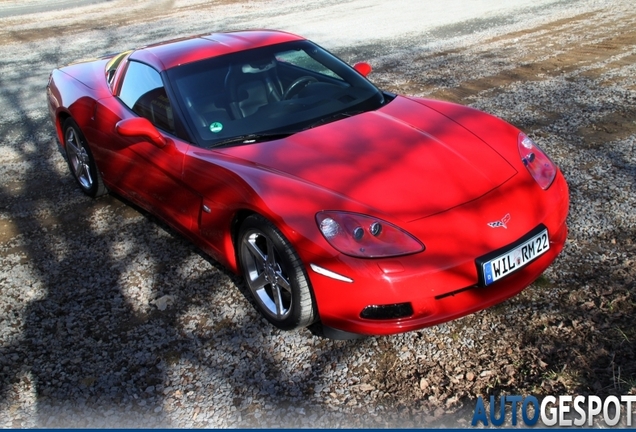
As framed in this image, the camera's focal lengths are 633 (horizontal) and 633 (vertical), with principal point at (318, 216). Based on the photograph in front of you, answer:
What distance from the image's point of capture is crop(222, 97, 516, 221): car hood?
10.5 ft

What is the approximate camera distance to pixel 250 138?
3.85m

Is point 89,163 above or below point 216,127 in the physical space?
below

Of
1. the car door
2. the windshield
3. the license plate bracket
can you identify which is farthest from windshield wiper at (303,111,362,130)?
the license plate bracket

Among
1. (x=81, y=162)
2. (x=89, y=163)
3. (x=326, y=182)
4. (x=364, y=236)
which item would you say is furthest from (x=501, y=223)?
(x=81, y=162)

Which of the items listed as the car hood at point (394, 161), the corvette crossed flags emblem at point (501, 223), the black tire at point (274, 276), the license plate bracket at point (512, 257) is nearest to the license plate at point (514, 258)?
the license plate bracket at point (512, 257)

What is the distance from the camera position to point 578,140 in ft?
19.1

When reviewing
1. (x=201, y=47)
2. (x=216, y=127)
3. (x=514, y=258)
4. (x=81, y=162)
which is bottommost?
(x=81, y=162)

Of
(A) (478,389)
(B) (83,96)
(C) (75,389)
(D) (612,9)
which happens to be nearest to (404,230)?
(A) (478,389)

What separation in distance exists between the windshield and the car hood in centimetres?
21

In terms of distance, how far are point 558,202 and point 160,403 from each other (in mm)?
2297

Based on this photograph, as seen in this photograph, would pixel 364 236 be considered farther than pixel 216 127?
No

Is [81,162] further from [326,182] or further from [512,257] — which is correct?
[512,257]

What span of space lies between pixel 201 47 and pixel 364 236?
2.33 m

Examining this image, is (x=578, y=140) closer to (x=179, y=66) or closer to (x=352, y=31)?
(x=179, y=66)
